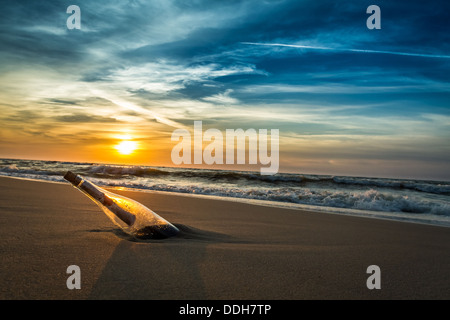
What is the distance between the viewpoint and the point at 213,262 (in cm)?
239

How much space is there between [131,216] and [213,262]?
121 cm

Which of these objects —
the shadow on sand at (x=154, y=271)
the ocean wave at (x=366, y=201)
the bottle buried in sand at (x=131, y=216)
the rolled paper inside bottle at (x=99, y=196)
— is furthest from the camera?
the ocean wave at (x=366, y=201)

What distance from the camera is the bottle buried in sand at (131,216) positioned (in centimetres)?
307

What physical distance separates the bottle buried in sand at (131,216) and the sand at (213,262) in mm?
120

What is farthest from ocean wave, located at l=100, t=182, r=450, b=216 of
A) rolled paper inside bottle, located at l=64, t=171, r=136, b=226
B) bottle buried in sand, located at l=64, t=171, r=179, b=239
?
rolled paper inside bottle, located at l=64, t=171, r=136, b=226

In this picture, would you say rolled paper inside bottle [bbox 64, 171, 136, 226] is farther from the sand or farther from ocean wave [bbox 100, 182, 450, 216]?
ocean wave [bbox 100, 182, 450, 216]

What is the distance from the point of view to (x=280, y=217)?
5285 mm

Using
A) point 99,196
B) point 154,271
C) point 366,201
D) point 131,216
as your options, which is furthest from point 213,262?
point 366,201

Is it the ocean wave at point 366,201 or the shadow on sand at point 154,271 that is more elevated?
the shadow on sand at point 154,271

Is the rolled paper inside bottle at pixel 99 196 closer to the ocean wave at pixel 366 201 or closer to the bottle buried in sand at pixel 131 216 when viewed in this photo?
the bottle buried in sand at pixel 131 216

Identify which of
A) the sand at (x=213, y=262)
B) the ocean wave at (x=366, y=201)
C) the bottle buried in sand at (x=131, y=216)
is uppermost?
the bottle buried in sand at (x=131, y=216)

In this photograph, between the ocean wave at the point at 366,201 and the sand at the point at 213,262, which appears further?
the ocean wave at the point at 366,201

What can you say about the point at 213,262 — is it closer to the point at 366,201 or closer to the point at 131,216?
the point at 131,216

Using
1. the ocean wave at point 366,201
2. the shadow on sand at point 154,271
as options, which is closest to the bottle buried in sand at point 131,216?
the shadow on sand at point 154,271
